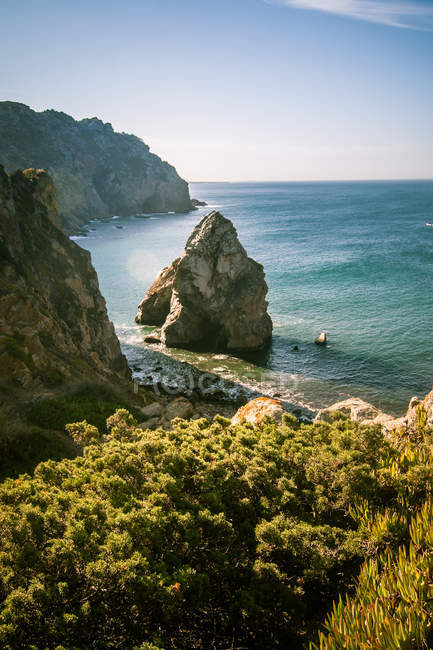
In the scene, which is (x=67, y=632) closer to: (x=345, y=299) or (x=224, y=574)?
(x=224, y=574)

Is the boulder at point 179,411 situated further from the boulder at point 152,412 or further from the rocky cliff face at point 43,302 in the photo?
the rocky cliff face at point 43,302

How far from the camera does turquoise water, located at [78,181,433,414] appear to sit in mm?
32625

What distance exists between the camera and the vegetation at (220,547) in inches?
245

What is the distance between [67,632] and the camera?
6160 mm

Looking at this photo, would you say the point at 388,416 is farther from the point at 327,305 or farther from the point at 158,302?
the point at 158,302

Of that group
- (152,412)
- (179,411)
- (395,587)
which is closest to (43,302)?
(152,412)

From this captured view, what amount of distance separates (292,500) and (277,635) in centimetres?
268

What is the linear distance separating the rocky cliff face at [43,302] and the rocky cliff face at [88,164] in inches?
3126

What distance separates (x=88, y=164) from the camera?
148750 millimetres

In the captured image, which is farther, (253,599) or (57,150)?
(57,150)

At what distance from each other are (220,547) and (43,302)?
22498mm

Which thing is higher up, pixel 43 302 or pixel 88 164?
pixel 88 164

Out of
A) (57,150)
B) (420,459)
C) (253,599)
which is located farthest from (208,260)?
(57,150)

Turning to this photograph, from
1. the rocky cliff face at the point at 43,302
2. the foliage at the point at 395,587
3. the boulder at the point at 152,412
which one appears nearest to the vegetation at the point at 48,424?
the boulder at the point at 152,412
